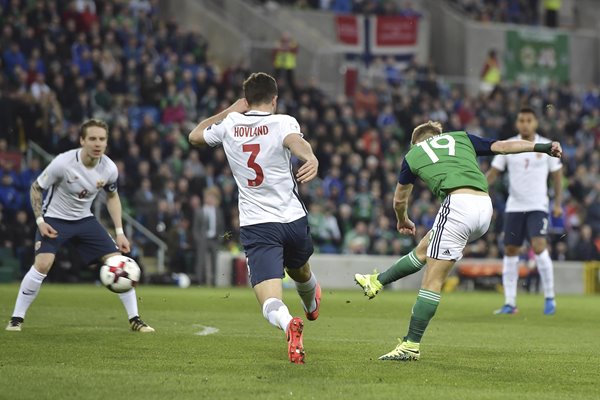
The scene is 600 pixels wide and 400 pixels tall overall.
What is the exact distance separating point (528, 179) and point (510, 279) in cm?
145

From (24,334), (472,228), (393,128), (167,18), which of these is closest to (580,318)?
(472,228)

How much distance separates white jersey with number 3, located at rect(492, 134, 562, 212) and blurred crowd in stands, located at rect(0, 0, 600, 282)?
26.7 feet

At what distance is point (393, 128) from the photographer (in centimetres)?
3133

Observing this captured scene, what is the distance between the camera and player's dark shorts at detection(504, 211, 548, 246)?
1608cm

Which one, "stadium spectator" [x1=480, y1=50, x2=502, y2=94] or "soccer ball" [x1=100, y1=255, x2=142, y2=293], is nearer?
"soccer ball" [x1=100, y1=255, x2=142, y2=293]

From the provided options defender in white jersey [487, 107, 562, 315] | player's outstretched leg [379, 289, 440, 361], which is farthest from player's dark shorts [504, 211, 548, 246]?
player's outstretched leg [379, 289, 440, 361]

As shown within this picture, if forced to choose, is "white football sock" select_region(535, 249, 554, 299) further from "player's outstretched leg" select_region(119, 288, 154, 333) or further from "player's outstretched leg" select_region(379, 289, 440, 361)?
"player's outstretched leg" select_region(379, 289, 440, 361)

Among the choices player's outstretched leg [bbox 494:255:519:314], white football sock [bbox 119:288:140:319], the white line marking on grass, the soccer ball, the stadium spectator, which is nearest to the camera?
the soccer ball

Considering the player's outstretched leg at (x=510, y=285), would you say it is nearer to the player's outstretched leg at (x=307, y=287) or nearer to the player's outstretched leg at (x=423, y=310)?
the player's outstretched leg at (x=307, y=287)

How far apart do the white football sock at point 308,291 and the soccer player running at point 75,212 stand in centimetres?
229

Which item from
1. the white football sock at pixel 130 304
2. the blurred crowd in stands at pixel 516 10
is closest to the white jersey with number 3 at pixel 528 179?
the white football sock at pixel 130 304

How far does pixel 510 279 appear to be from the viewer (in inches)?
638

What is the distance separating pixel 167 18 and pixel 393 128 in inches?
294

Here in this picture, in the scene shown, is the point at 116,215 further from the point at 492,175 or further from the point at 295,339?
the point at 492,175
